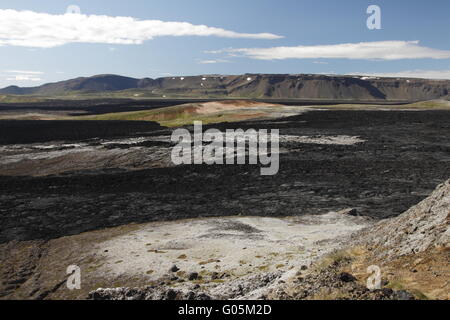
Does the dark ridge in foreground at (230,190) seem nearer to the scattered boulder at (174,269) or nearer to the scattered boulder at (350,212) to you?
the scattered boulder at (350,212)

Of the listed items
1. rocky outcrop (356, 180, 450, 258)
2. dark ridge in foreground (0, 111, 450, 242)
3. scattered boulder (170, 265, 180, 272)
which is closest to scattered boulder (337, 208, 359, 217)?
dark ridge in foreground (0, 111, 450, 242)

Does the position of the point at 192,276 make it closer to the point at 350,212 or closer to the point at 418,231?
the point at 418,231

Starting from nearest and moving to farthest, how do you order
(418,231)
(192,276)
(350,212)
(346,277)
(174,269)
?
(346,277) → (418,231) → (192,276) → (174,269) → (350,212)

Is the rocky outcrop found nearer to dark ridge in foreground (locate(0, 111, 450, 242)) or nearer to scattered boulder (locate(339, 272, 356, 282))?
scattered boulder (locate(339, 272, 356, 282))

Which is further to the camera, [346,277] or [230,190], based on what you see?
[230,190]

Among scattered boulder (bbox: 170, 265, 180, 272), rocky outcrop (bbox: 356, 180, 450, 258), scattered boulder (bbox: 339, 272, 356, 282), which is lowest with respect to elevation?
scattered boulder (bbox: 170, 265, 180, 272)

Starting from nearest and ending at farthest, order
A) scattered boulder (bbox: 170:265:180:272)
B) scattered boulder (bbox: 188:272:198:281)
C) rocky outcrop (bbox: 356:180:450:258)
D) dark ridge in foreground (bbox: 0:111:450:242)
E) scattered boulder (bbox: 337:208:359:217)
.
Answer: rocky outcrop (bbox: 356:180:450:258), scattered boulder (bbox: 188:272:198:281), scattered boulder (bbox: 170:265:180:272), scattered boulder (bbox: 337:208:359:217), dark ridge in foreground (bbox: 0:111:450:242)

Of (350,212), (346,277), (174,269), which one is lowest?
(174,269)

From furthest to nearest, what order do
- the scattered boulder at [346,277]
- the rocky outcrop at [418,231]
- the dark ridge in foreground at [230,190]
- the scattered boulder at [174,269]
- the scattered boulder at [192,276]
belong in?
the dark ridge in foreground at [230,190], the scattered boulder at [174,269], the scattered boulder at [192,276], the rocky outcrop at [418,231], the scattered boulder at [346,277]

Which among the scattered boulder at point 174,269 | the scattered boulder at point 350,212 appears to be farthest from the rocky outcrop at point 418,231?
the scattered boulder at point 350,212

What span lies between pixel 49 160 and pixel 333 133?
140ft

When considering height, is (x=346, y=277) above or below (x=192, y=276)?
above

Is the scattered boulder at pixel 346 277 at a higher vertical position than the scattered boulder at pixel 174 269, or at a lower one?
higher

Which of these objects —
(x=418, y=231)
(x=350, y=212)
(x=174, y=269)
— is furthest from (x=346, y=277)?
(x=350, y=212)
